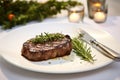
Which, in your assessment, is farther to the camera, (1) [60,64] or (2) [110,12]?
(2) [110,12]

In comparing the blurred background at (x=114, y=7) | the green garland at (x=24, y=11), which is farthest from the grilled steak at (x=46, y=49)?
the blurred background at (x=114, y=7)

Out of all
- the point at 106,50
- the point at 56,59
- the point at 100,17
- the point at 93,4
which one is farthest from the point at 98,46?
the point at 93,4

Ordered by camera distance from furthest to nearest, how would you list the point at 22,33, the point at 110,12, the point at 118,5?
the point at 118,5, the point at 110,12, the point at 22,33

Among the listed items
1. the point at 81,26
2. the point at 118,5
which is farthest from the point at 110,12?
the point at 81,26

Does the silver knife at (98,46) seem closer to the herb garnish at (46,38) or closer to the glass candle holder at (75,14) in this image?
the herb garnish at (46,38)

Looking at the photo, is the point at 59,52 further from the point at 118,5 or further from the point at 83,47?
the point at 118,5

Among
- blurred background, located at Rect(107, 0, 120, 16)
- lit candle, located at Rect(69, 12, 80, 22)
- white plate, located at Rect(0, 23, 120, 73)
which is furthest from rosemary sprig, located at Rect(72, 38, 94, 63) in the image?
blurred background, located at Rect(107, 0, 120, 16)

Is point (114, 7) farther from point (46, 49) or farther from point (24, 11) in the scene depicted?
point (46, 49)

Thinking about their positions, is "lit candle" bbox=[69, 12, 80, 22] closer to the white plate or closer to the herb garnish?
the white plate
